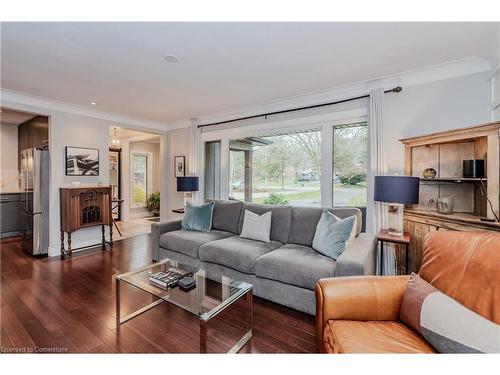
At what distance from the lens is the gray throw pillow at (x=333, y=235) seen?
91.4 inches

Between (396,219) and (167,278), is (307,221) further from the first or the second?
(167,278)

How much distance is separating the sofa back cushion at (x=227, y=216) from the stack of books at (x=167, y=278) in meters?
1.21

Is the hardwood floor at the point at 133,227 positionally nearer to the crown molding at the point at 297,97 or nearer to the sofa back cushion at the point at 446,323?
the crown molding at the point at 297,97

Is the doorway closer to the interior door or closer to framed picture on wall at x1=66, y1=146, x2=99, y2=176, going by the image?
the interior door

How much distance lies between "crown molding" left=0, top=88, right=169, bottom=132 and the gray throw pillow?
4245 millimetres

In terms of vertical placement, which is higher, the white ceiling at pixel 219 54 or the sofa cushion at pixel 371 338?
the white ceiling at pixel 219 54

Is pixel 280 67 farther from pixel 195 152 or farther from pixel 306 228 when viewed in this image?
pixel 195 152

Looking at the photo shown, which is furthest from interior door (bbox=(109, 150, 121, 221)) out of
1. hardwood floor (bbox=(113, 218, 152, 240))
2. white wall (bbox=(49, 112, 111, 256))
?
white wall (bbox=(49, 112, 111, 256))

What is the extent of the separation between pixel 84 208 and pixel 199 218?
2.17 metres

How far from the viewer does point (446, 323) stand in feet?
3.76

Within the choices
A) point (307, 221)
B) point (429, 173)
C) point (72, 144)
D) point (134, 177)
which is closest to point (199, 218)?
point (307, 221)

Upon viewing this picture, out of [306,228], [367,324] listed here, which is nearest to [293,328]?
[367,324]

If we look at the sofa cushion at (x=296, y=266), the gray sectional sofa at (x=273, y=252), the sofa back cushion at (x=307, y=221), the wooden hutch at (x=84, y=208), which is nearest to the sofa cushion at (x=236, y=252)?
the gray sectional sofa at (x=273, y=252)

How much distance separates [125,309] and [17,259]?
2.78 meters
